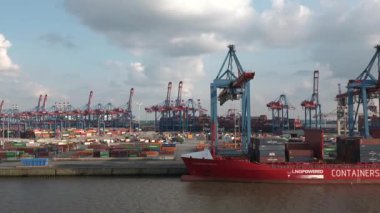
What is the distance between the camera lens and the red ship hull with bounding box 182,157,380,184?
37.3 meters

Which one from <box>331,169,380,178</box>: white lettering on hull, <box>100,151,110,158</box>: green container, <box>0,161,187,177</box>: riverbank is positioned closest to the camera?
<box>331,169,380,178</box>: white lettering on hull

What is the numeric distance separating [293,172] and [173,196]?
11.8m

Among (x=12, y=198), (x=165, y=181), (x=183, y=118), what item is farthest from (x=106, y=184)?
(x=183, y=118)

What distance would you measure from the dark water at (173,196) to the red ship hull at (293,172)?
35.6 inches

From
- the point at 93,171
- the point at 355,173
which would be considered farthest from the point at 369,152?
the point at 93,171

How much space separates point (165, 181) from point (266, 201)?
11283mm

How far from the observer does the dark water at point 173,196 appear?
28.1 metres

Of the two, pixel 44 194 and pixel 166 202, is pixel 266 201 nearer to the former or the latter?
pixel 166 202


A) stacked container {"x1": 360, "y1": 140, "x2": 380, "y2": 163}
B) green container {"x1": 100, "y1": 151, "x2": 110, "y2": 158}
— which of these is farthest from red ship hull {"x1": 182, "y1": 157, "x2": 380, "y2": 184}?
green container {"x1": 100, "y1": 151, "x2": 110, "y2": 158}

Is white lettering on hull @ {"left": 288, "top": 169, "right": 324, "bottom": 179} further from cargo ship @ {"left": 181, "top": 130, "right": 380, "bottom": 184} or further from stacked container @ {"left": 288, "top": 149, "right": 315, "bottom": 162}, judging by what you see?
stacked container @ {"left": 288, "top": 149, "right": 315, "bottom": 162}

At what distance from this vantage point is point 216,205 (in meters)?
29.1

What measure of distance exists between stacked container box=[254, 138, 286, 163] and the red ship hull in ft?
2.51

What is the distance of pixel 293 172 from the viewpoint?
1478 inches

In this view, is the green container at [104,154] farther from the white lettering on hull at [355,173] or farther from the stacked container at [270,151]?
the white lettering on hull at [355,173]
